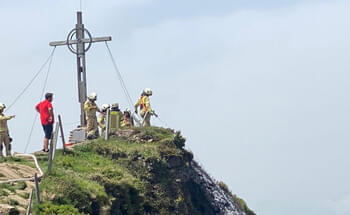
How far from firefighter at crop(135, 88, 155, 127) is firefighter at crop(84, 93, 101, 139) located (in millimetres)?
1996

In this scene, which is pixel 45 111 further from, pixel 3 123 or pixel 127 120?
pixel 127 120

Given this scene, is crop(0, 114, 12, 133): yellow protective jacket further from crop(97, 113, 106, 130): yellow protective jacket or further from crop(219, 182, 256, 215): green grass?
crop(219, 182, 256, 215): green grass

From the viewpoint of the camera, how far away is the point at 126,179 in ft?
102

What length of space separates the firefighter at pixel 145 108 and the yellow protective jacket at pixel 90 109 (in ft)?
7.35

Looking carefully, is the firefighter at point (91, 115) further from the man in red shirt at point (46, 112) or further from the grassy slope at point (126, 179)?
the man in red shirt at point (46, 112)

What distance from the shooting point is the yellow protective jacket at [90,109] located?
35562 millimetres

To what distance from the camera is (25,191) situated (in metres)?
26.7

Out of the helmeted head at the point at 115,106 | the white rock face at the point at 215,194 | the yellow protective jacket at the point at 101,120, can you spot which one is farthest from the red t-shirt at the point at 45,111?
the helmeted head at the point at 115,106

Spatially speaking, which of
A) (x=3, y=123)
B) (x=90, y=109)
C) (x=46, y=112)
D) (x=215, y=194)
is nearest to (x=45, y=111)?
(x=46, y=112)

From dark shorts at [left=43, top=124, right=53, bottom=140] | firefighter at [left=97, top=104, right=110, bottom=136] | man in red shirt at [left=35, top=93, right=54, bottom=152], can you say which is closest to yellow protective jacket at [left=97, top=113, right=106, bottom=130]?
firefighter at [left=97, top=104, right=110, bottom=136]

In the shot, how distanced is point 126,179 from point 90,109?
5.03 metres

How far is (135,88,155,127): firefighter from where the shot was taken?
1476 inches

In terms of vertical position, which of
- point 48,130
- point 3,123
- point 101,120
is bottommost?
point 48,130

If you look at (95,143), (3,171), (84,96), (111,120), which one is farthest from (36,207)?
(84,96)
